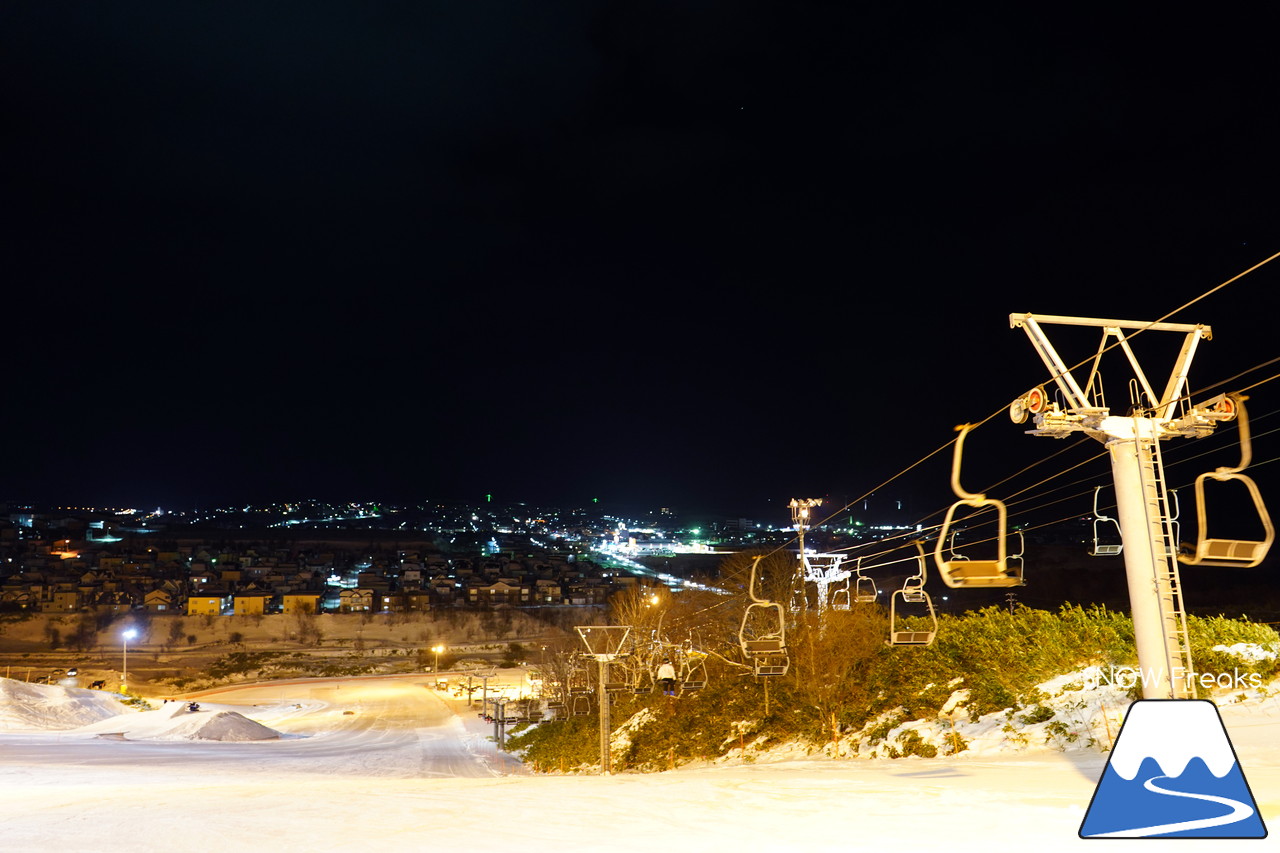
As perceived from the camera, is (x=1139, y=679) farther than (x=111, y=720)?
No

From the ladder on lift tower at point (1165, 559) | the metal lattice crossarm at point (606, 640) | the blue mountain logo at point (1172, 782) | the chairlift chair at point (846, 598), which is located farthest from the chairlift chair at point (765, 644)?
the blue mountain logo at point (1172, 782)

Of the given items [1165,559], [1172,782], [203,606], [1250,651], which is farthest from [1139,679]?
[203,606]

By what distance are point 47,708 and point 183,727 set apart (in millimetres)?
7287

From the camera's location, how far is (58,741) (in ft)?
94.0

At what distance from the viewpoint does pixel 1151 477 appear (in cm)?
917

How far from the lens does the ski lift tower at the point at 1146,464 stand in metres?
8.93

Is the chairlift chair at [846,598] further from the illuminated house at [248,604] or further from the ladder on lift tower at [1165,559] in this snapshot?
the illuminated house at [248,604]

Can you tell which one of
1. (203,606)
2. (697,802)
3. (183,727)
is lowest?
(183,727)

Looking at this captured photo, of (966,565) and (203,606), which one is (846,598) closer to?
(966,565)

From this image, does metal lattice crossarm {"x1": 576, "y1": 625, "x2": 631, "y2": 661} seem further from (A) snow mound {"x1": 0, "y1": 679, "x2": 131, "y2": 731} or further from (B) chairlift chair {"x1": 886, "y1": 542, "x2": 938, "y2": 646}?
(A) snow mound {"x1": 0, "y1": 679, "x2": 131, "y2": 731}

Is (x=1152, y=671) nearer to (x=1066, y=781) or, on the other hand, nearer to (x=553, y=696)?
(x=1066, y=781)

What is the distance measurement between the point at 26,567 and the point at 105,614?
5752 centimetres

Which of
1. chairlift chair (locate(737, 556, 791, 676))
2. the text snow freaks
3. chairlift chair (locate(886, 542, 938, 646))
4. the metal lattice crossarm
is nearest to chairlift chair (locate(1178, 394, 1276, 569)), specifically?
the text snow freaks

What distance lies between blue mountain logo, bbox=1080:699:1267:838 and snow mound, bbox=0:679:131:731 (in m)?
37.7
